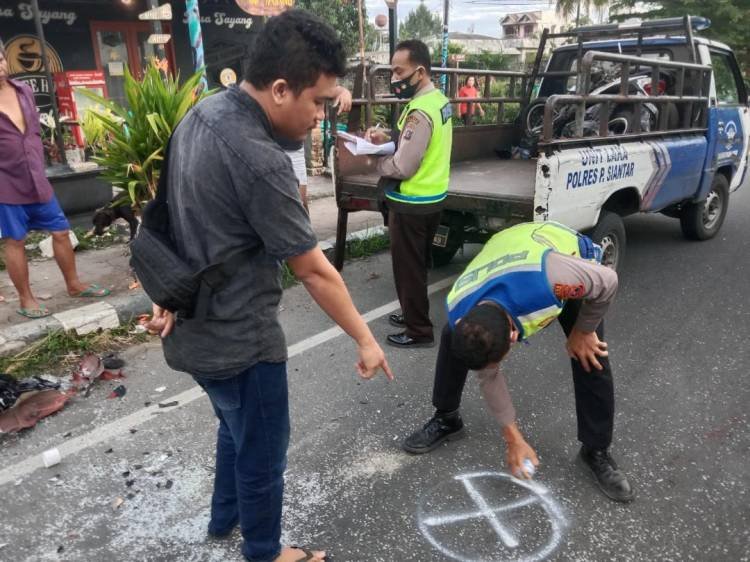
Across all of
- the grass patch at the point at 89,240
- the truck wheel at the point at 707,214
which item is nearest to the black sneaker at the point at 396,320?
the grass patch at the point at 89,240

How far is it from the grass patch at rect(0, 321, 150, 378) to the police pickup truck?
1.93m

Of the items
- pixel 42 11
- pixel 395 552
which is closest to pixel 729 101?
pixel 395 552

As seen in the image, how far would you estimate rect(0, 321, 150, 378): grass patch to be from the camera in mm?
A: 3734

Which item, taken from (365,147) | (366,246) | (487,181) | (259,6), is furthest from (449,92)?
(259,6)

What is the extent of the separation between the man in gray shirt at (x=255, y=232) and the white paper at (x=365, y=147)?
7.88ft

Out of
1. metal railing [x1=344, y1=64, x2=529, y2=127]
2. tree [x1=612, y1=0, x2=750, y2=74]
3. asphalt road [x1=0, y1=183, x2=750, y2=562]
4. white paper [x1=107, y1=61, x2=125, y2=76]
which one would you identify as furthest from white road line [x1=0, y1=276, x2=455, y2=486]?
tree [x1=612, y1=0, x2=750, y2=74]

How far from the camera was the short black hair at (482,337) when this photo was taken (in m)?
2.11

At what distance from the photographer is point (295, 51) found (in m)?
1.58

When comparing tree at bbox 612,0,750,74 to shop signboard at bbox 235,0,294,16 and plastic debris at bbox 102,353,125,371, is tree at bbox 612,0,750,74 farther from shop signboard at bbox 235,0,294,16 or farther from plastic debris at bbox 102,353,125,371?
plastic debris at bbox 102,353,125,371

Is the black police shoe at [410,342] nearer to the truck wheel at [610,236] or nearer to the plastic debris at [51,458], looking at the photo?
the truck wheel at [610,236]

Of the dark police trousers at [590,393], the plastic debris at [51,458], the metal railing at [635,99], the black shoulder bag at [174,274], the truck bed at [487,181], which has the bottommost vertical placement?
the plastic debris at [51,458]

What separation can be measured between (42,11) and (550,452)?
10.9 m

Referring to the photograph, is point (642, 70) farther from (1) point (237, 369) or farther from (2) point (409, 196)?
(1) point (237, 369)

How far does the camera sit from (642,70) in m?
6.25
